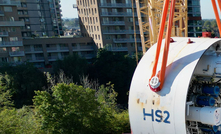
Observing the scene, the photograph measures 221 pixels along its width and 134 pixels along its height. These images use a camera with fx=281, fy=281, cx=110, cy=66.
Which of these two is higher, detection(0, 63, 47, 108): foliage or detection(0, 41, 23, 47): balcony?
detection(0, 41, 23, 47): balcony

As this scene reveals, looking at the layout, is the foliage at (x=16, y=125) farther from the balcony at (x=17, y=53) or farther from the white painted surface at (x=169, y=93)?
the balcony at (x=17, y=53)

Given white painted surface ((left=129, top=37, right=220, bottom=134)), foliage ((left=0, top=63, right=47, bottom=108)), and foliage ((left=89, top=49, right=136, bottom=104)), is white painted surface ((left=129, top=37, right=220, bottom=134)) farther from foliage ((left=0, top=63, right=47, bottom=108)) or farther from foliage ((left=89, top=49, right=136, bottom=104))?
foliage ((left=89, top=49, right=136, bottom=104))

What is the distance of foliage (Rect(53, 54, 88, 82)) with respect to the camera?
5147 cm

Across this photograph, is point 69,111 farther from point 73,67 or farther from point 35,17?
point 35,17

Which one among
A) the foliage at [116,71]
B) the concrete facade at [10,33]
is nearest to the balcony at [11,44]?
the concrete facade at [10,33]

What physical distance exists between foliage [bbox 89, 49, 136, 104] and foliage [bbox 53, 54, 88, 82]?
2.81 m

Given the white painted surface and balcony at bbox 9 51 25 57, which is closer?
the white painted surface

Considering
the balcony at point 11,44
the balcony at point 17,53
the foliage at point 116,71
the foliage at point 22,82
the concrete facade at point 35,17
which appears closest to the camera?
the foliage at point 22,82

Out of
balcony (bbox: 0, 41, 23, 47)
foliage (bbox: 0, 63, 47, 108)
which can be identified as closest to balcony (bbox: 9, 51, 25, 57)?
balcony (bbox: 0, 41, 23, 47)

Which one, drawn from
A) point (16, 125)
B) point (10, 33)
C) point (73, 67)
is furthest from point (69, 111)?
point (10, 33)

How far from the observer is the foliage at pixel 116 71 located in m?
51.8

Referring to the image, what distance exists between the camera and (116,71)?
52625 mm

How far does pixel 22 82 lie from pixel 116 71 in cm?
1692

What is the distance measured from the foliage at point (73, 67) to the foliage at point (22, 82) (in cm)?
548
